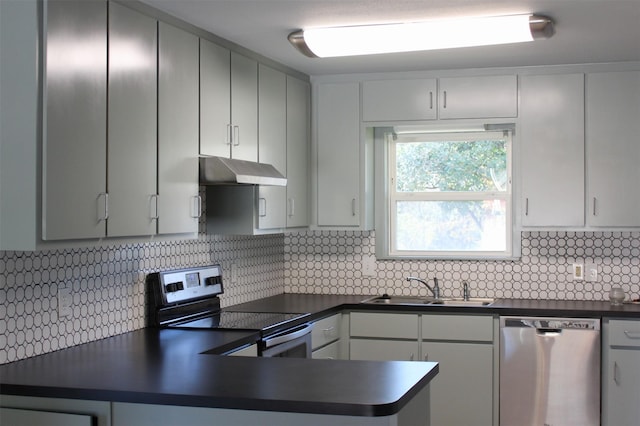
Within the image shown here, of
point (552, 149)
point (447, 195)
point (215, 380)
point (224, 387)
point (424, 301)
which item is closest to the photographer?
point (224, 387)

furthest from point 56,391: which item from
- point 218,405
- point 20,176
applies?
point 20,176

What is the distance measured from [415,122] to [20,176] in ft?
9.82

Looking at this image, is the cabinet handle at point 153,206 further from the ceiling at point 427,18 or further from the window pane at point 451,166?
the window pane at point 451,166

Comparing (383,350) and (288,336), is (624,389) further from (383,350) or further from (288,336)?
(288,336)

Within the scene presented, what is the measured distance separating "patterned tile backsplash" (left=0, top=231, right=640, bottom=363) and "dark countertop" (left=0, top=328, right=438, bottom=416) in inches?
10.4

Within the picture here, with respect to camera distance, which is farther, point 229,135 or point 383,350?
point 383,350

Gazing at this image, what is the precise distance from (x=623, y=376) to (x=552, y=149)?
4.64ft

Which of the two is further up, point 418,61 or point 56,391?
point 418,61

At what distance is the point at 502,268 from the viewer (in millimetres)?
5434

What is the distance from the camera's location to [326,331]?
4879 mm

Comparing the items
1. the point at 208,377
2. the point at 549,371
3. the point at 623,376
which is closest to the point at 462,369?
the point at 549,371

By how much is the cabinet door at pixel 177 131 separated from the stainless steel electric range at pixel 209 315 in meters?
0.46

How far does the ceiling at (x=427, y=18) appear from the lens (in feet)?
11.7

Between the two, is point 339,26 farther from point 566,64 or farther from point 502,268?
point 502,268
